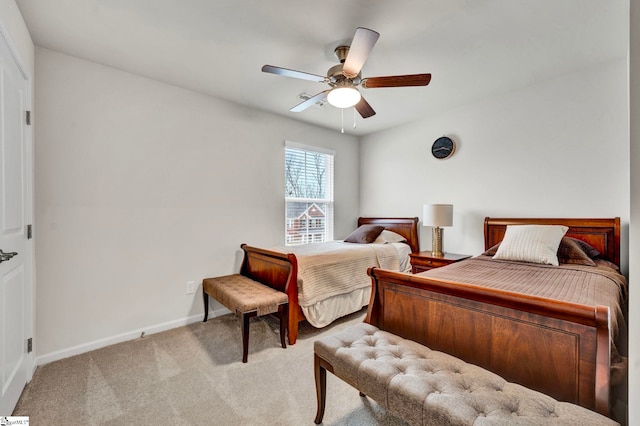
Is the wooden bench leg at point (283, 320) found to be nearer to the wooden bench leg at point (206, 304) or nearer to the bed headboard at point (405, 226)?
the wooden bench leg at point (206, 304)

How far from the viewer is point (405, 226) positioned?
4.14m

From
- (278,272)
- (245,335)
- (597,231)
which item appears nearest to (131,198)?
(278,272)

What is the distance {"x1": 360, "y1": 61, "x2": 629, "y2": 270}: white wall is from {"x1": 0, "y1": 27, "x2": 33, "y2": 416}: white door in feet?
13.1

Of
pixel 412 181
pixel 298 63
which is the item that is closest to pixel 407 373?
pixel 298 63

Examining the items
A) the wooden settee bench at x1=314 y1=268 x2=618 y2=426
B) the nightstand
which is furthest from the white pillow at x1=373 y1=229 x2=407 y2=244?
the wooden settee bench at x1=314 y1=268 x2=618 y2=426

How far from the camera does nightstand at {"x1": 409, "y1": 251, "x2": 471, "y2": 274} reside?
326 cm

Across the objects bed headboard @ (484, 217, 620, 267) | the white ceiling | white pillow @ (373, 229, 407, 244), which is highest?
the white ceiling

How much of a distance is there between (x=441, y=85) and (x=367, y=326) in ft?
8.34

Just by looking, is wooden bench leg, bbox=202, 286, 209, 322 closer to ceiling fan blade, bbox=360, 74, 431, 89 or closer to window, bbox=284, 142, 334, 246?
window, bbox=284, 142, 334, 246

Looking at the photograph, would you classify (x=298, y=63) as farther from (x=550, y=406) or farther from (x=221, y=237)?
(x=550, y=406)

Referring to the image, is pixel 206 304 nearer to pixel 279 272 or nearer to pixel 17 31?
pixel 279 272

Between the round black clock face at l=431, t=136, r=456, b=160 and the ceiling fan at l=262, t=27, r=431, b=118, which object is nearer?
the ceiling fan at l=262, t=27, r=431, b=118

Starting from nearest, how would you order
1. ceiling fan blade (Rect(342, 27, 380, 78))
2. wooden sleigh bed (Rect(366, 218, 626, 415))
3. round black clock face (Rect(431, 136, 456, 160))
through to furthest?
wooden sleigh bed (Rect(366, 218, 626, 415)) → ceiling fan blade (Rect(342, 27, 380, 78)) → round black clock face (Rect(431, 136, 456, 160))

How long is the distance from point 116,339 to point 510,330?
10.0ft
